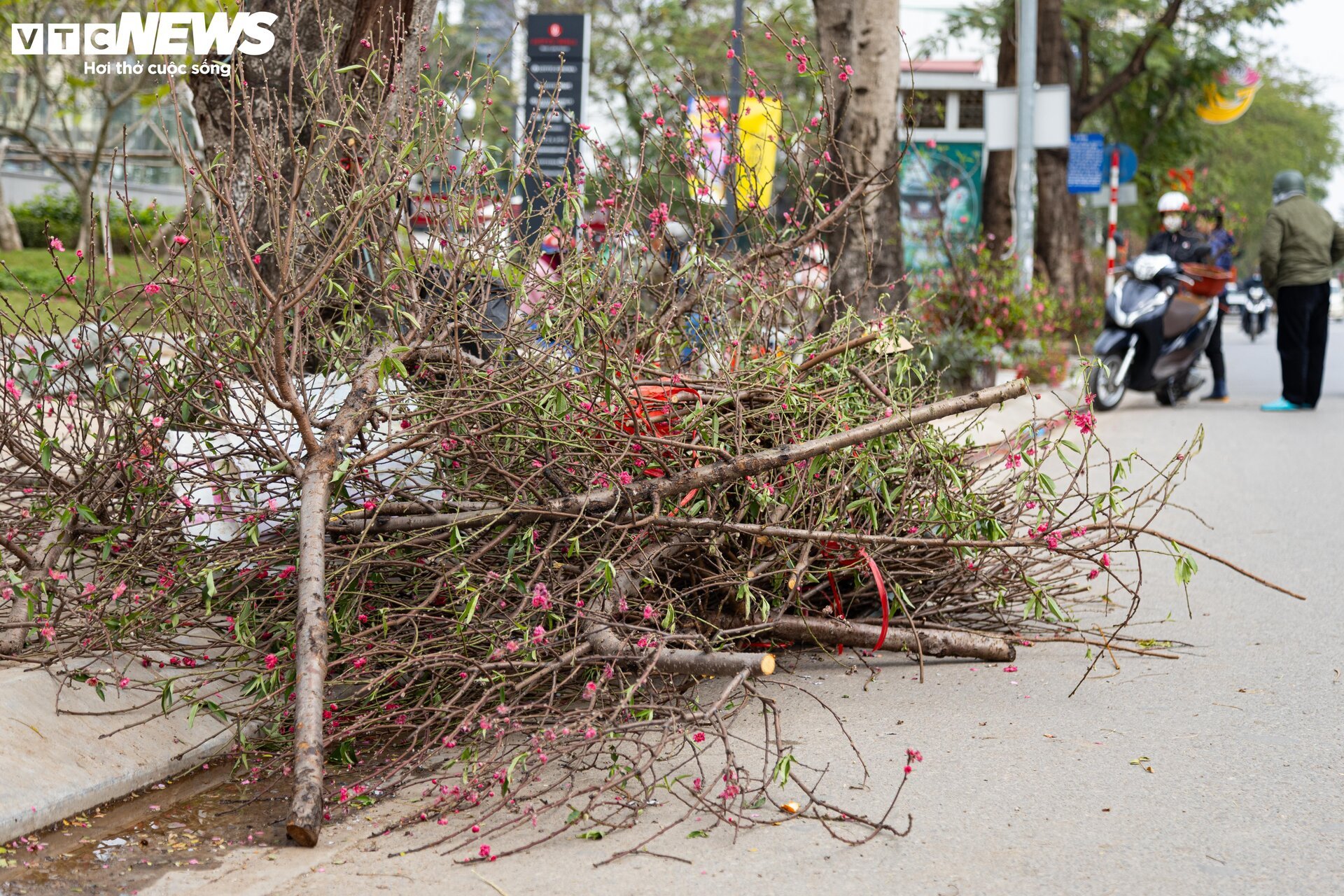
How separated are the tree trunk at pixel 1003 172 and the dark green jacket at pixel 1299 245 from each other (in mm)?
9284

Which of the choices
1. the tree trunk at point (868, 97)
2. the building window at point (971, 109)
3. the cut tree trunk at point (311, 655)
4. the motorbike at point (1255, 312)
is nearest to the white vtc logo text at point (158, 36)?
the cut tree trunk at point (311, 655)

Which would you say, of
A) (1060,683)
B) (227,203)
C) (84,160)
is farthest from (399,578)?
(84,160)

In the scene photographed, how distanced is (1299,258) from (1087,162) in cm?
816

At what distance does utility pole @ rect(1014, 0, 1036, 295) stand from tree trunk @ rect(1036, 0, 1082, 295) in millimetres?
6295

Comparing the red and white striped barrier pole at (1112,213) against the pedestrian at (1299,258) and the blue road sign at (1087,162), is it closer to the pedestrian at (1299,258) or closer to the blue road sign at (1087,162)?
the blue road sign at (1087,162)

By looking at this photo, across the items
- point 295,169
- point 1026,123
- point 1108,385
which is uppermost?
point 1026,123

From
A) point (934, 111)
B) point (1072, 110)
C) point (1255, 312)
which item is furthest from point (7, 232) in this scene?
point (1255, 312)

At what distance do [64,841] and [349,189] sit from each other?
2.30 metres

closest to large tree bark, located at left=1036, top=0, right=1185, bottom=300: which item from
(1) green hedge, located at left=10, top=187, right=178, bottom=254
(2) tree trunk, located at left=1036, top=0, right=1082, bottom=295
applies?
(2) tree trunk, located at left=1036, top=0, right=1082, bottom=295

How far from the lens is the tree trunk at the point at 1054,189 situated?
22.7 meters

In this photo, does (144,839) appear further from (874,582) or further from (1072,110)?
(1072,110)

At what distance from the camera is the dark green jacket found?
13.1m

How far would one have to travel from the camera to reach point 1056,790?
374cm

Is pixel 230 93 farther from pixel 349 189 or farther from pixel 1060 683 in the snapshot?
pixel 1060 683
